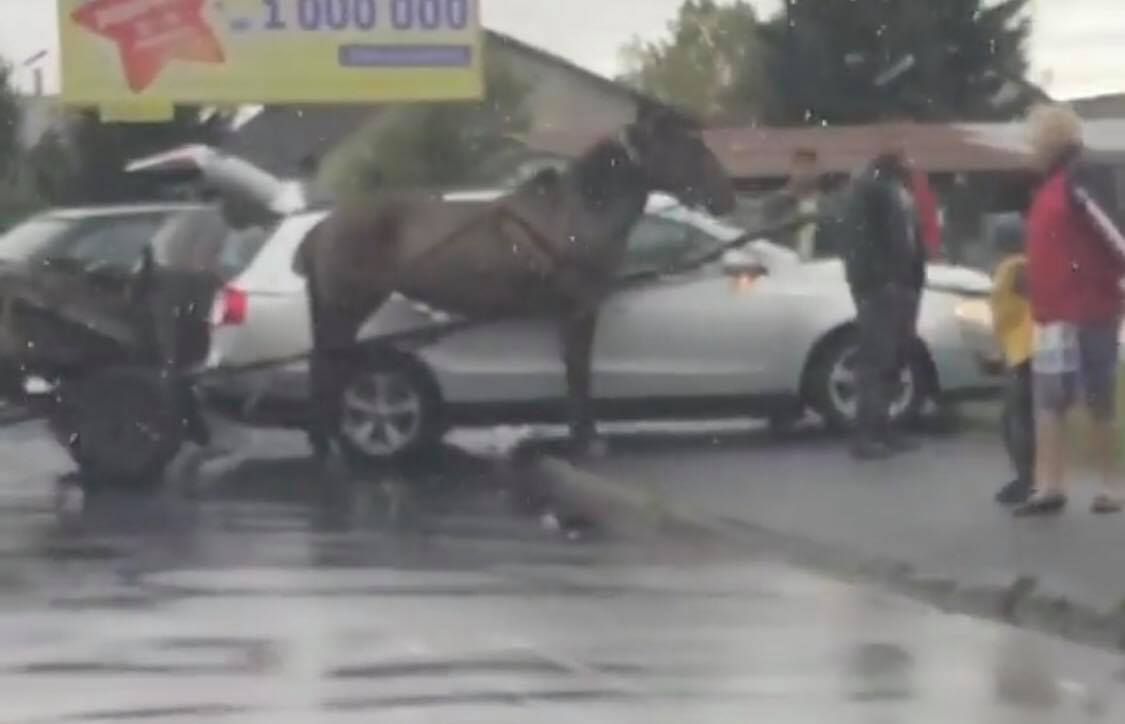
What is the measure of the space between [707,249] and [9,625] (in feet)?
25.8

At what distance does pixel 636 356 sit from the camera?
18.5 metres

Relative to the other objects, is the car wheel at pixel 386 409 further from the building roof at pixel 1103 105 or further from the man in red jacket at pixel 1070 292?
the building roof at pixel 1103 105

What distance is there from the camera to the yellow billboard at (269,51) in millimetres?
36719

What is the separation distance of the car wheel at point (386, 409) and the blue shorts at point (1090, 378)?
549 centimetres

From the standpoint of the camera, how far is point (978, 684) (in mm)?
10328

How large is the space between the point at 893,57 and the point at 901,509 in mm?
42477

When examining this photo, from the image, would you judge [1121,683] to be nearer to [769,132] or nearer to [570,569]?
[570,569]

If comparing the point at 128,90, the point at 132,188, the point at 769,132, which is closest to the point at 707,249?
the point at 128,90

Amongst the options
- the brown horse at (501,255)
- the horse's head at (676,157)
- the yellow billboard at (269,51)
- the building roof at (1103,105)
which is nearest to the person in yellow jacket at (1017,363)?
the brown horse at (501,255)

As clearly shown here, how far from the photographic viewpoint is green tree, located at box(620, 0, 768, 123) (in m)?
84.3

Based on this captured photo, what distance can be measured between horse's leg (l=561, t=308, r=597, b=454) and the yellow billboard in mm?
19284

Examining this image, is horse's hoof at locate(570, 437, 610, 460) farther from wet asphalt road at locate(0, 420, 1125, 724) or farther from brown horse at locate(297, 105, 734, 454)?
wet asphalt road at locate(0, 420, 1125, 724)

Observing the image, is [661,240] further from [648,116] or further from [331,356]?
[331,356]

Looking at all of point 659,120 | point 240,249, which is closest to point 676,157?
point 659,120
